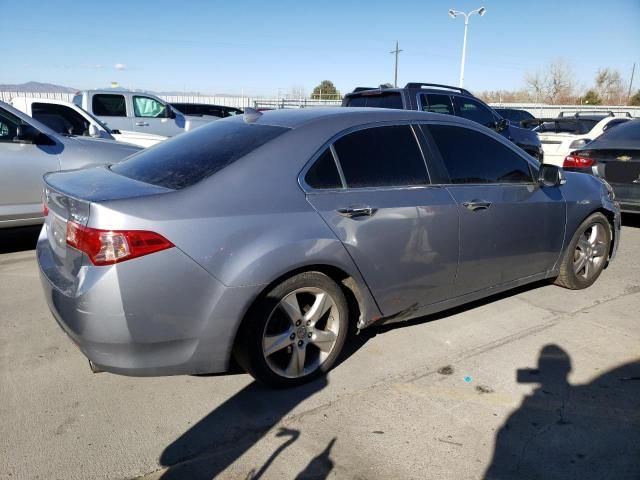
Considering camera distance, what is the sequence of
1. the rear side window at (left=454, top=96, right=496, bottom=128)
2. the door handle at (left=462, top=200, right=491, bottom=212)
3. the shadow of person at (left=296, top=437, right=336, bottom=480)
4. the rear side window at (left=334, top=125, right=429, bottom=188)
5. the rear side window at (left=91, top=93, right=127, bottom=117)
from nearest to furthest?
the shadow of person at (left=296, top=437, right=336, bottom=480), the rear side window at (left=334, top=125, right=429, bottom=188), the door handle at (left=462, top=200, right=491, bottom=212), the rear side window at (left=454, top=96, right=496, bottom=128), the rear side window at (left=91, top=93, right=127, bottom=117)

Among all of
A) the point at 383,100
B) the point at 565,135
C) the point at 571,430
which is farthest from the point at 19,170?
the point at 565,135

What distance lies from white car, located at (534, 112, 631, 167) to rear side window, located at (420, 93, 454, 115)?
2.19 m

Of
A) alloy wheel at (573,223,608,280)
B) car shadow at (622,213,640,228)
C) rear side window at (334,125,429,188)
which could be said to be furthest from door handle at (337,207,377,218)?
car shadow at (622,213,640,228)

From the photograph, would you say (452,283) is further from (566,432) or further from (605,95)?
(605,95)

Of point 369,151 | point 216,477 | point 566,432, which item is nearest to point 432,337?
point 566,432

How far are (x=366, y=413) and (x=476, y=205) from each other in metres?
1.67

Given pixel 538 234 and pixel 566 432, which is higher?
pixel 538 234

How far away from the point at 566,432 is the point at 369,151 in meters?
1.95

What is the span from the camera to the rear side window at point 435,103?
8635mm

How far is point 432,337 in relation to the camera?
3.82 meters

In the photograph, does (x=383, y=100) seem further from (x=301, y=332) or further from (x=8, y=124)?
(x=301, y=332)

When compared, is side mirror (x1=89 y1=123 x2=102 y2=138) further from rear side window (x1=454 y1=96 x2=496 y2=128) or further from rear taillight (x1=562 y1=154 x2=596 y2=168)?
rear taillight (x1=562 y1=154 x2=596 y2=168)

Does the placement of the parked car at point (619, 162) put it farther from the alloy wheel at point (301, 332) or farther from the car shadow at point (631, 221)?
the alloy wheel at point (301, 332)

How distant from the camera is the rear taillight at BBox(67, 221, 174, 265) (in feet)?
7.99
